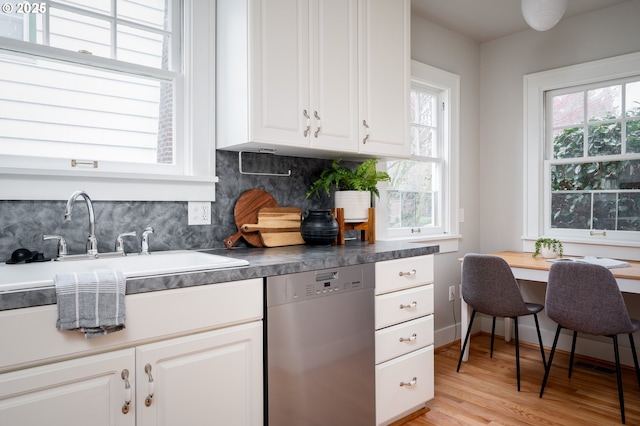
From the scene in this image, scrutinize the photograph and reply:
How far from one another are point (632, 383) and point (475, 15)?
284cm

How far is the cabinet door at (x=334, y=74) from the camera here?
2.14 metres

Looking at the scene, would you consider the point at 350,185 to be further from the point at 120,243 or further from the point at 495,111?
the point at 495,111

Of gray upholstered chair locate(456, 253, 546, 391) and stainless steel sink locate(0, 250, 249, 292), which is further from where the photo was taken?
gray upholstered chair locate(456, 253, 546, 391)

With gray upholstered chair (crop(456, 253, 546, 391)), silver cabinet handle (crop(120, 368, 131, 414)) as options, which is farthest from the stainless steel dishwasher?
gray upholstered chair (crop(456, 253, 546, 391))

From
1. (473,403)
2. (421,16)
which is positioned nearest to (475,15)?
(421,16)

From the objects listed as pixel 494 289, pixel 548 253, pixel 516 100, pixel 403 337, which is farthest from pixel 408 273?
pixel 516 100

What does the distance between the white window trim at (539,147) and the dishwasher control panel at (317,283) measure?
2159mm

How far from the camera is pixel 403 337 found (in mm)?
2232

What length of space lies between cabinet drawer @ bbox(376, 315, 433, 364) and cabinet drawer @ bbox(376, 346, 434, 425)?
35 mm

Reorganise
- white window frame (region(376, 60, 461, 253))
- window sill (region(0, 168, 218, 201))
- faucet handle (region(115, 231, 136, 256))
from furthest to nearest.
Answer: white window frame (region(376, 60, 461, 253)), faucet handle (region(115, 231, 136, 256)), window sill (region(0, 168, 218, 201))

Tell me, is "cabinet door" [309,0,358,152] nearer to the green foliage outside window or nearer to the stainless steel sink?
the stainless steel sink

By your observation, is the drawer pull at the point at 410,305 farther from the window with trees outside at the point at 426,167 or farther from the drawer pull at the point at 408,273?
the window with trees outside at the point at 426,167

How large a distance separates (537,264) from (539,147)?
1.11 meters

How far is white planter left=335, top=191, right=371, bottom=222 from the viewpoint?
2.53 metres
